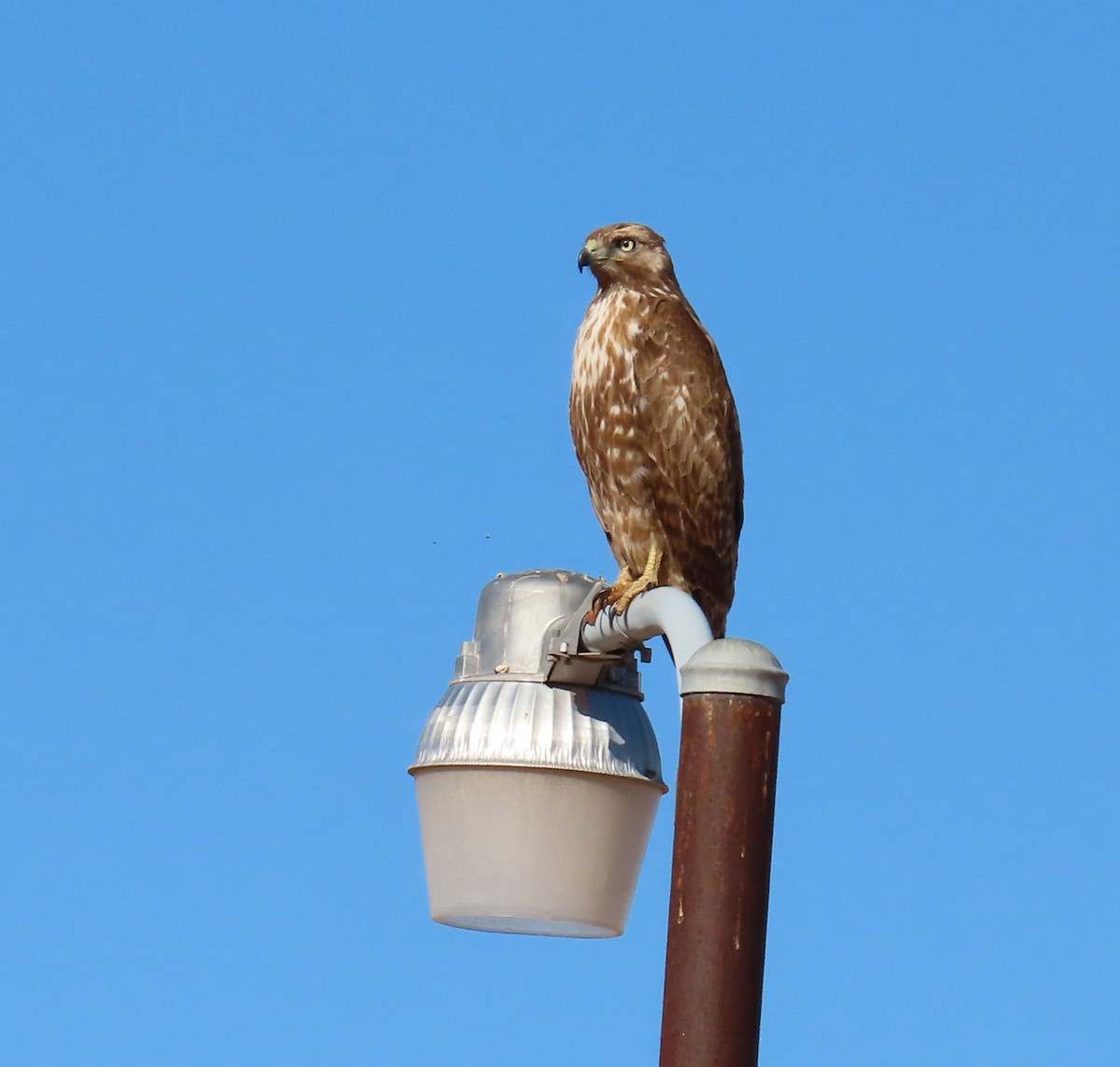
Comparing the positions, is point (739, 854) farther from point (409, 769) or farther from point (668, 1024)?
point (409, 769)

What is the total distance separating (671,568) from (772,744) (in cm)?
292

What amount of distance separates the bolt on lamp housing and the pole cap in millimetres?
979

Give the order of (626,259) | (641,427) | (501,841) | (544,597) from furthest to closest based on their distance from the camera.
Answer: (626,259)
(641,427)
(544,597)
(501,841)

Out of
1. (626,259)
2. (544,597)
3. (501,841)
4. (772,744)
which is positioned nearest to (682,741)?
(772,744)

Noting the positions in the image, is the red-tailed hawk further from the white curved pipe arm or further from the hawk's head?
the white curved pipe arm

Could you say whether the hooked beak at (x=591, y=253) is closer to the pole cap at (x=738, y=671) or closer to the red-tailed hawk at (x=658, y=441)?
the red-tailed hawk at (x=658, y=441)

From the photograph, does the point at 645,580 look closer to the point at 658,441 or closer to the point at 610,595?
the point at 658,441

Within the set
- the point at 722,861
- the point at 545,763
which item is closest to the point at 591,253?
the point at 545,763

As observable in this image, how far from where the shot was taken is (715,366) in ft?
19.2

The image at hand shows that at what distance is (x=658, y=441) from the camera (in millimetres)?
5684

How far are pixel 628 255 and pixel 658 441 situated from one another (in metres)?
0.80

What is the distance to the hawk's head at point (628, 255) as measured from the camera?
20.0 feet

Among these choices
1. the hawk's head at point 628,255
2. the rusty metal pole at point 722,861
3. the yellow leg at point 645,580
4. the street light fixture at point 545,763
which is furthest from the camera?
the hawk's head at point 628,255

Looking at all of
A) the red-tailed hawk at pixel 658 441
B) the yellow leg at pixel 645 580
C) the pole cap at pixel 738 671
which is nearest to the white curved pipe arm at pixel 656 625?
the pole cap at pixel 738 671
